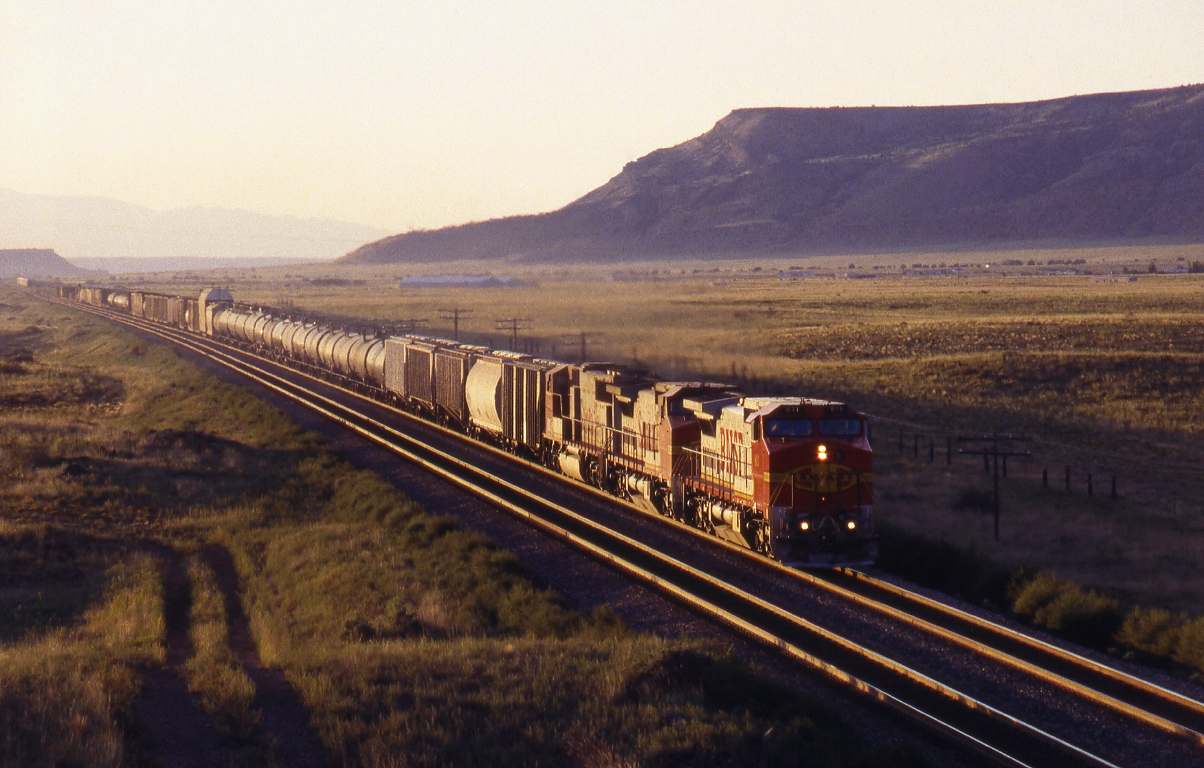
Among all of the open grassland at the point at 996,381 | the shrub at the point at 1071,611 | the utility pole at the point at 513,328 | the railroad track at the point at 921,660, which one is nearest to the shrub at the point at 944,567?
the open grassland at the point at 996,381

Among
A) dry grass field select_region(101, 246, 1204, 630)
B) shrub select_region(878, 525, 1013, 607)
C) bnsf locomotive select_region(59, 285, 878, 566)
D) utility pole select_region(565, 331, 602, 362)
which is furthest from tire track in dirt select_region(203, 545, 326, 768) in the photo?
utility pole select_region(565, 331, 602, 362)

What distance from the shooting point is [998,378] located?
5272cm

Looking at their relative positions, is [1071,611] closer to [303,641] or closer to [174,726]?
[303,641]

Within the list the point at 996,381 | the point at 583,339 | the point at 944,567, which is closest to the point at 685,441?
the point at 944,567

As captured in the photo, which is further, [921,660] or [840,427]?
[840,427]

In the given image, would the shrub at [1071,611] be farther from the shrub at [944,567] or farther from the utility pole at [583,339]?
the utility pole at [583,339]

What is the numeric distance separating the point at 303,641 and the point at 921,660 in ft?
32.8

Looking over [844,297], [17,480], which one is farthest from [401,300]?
[17,480]

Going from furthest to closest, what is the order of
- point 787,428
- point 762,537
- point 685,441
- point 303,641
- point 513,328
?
point 513,328 < point 685,441 < point 762,537 < point 787,428 < point 303,641

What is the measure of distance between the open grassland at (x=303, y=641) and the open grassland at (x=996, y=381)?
8516 millimetres

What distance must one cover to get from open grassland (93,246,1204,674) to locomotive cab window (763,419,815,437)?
3837 mm

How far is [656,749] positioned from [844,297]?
110237mm

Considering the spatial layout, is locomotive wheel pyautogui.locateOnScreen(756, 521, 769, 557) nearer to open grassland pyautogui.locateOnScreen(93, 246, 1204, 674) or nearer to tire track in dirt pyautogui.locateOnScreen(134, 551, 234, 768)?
open grassland pyautogui.locateOnScreen(93, 246, 1204, 674)

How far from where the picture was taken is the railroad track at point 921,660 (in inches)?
469
